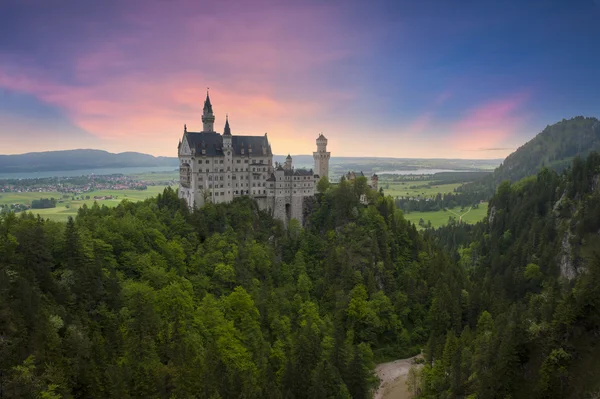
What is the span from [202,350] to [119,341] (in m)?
10.9

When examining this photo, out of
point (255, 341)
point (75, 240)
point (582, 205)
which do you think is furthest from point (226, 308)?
point (582, 205)

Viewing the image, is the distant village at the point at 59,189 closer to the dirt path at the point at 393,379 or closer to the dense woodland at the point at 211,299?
the dense woodland at the point at 211,299

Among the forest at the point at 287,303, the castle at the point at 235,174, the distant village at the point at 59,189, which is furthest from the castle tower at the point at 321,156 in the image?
the distant village at the point at 59,189

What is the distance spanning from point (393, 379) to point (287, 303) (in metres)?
21.6

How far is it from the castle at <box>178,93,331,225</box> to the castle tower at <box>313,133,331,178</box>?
5.64 metres

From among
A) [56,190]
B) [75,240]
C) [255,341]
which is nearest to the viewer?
[75,240]

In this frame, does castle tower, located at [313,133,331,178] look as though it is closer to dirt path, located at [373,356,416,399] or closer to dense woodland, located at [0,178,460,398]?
dense woodland, located at [0,178,460,398]

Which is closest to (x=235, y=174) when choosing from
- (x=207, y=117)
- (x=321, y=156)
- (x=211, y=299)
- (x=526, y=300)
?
(x=207, y=117)

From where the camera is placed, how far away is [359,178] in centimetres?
10512

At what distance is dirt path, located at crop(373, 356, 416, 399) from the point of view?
6669 cm

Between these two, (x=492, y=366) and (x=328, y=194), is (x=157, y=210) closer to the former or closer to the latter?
(x=328, y=194)

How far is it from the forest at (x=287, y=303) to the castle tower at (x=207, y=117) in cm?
1849

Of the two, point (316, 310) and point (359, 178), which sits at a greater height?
point (359, 178)

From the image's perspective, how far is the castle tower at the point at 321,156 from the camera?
357 feet
